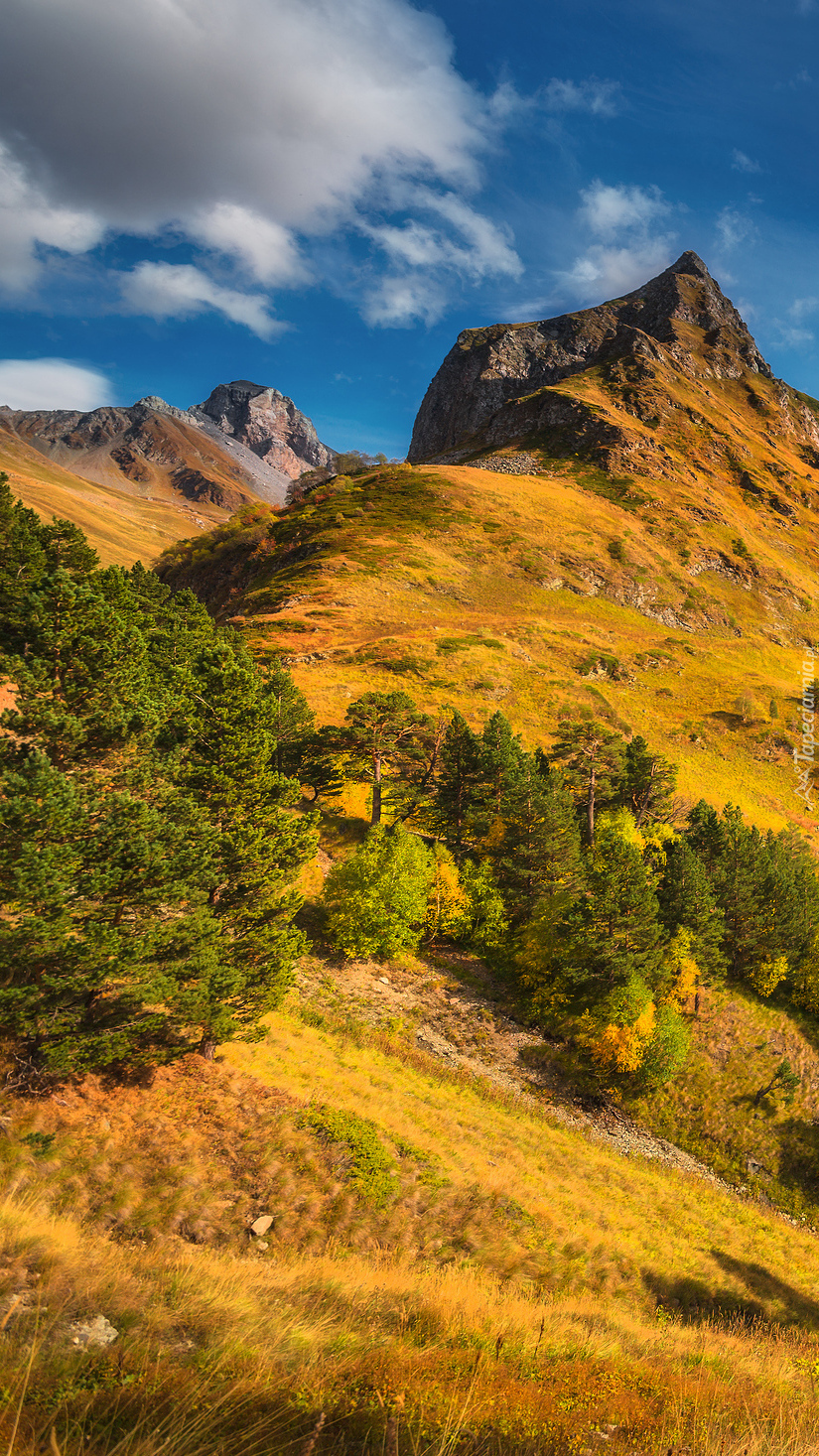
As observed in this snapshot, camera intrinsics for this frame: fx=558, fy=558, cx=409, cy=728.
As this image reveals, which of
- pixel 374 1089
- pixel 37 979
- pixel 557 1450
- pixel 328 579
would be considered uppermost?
pixel 328 579

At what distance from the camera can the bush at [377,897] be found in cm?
3262

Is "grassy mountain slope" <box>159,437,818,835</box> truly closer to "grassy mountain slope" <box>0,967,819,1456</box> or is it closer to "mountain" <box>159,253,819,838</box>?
"mountain" <box>159,253,819,838</box>

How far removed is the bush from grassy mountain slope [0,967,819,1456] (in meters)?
5.76

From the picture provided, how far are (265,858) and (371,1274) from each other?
11923 millimetres

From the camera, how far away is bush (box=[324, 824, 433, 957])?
107 ft

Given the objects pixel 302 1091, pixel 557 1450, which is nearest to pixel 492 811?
pixel 302 1091

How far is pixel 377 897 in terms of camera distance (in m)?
33.0

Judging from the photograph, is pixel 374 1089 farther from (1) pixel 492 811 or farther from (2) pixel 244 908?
(1) pixel 492 811

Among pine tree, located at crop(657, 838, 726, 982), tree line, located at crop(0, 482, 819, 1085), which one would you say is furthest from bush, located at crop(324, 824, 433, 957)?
pine tree, located at crop(657, 838, 726, 982)

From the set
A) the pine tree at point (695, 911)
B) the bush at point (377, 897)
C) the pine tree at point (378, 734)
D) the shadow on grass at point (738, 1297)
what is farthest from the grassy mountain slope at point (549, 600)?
the shadow on grass at point (738, 1297)

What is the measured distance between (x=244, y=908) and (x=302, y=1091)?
673 cm

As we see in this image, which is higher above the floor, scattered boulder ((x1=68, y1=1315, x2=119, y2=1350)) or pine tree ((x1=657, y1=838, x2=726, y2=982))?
pine tree ((x1=657, y1=838, x2=726, y2=982))

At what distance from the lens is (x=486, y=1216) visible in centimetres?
1792

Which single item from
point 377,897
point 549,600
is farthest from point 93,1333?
point 549,600
